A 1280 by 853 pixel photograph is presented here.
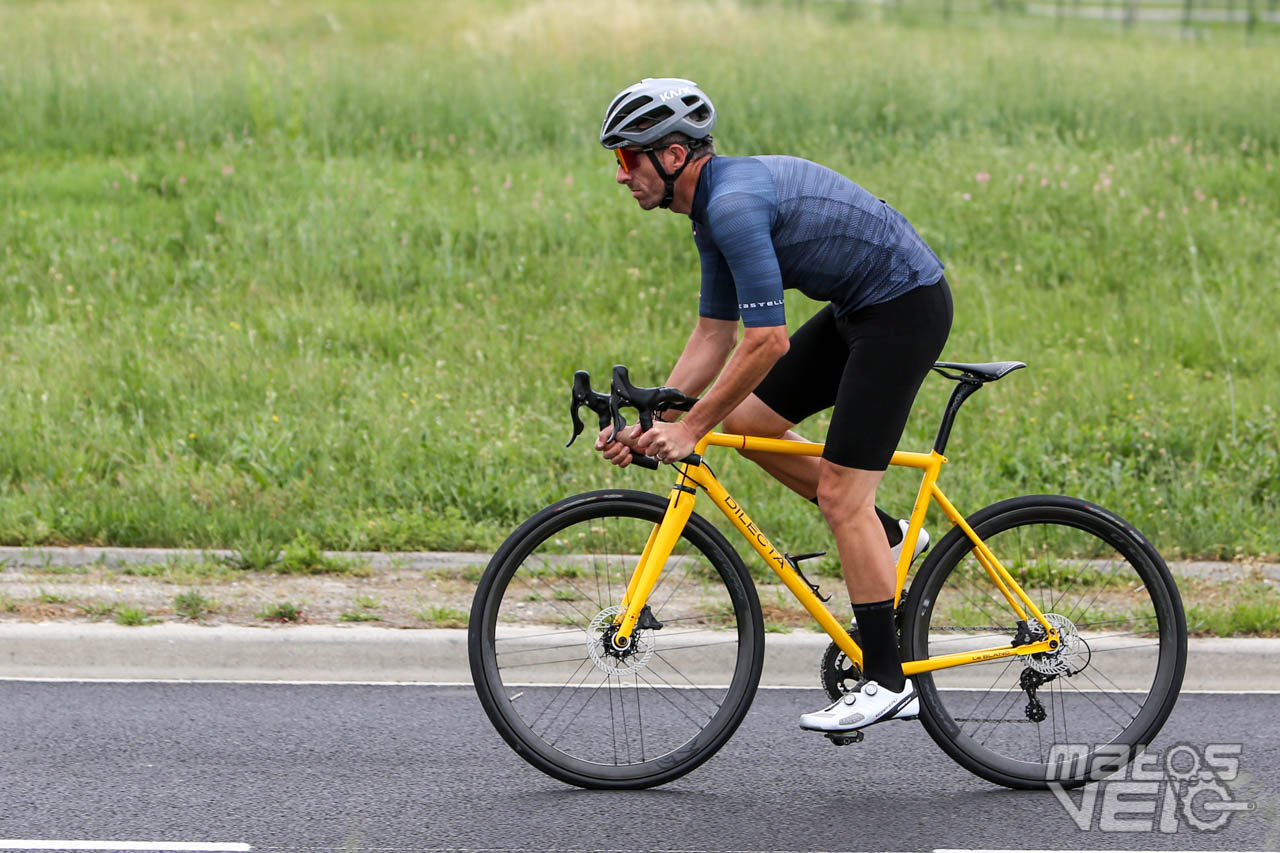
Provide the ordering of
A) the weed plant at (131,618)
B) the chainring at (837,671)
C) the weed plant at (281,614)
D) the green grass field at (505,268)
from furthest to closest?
1. the green grass field at (505,268)
2. the weed plant at (281,614)
3. the weed plant at (131,618)
4. the chainring at (837,671)

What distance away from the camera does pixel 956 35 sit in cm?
1991

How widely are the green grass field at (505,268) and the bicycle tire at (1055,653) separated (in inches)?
70.4

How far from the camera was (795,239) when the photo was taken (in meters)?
4.12

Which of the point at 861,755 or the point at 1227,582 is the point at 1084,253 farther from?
the point at 861,755

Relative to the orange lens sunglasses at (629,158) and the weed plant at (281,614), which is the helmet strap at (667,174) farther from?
the weed plant at (281,614)

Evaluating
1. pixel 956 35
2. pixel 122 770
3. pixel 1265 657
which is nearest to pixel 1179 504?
pixel 1265 657

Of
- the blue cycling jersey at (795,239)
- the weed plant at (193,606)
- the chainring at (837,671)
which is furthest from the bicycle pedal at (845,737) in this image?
the weed plant at (193,606)

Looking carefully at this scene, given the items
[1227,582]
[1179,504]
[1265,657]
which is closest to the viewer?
[1265,657]

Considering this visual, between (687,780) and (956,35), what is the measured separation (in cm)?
1720

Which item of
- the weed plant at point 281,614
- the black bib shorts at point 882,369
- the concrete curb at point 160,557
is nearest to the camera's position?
the black bib shorts at point 882,369

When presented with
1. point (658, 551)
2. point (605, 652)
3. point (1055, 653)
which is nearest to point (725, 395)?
point (658, 551)

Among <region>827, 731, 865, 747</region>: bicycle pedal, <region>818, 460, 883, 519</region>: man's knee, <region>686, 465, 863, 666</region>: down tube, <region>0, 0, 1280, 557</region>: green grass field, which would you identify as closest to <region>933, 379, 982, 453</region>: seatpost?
<region>818, 460, 883, 519</region>: man's knee

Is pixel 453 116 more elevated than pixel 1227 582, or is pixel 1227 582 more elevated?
pixel 453 116

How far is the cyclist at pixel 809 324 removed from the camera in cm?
398
